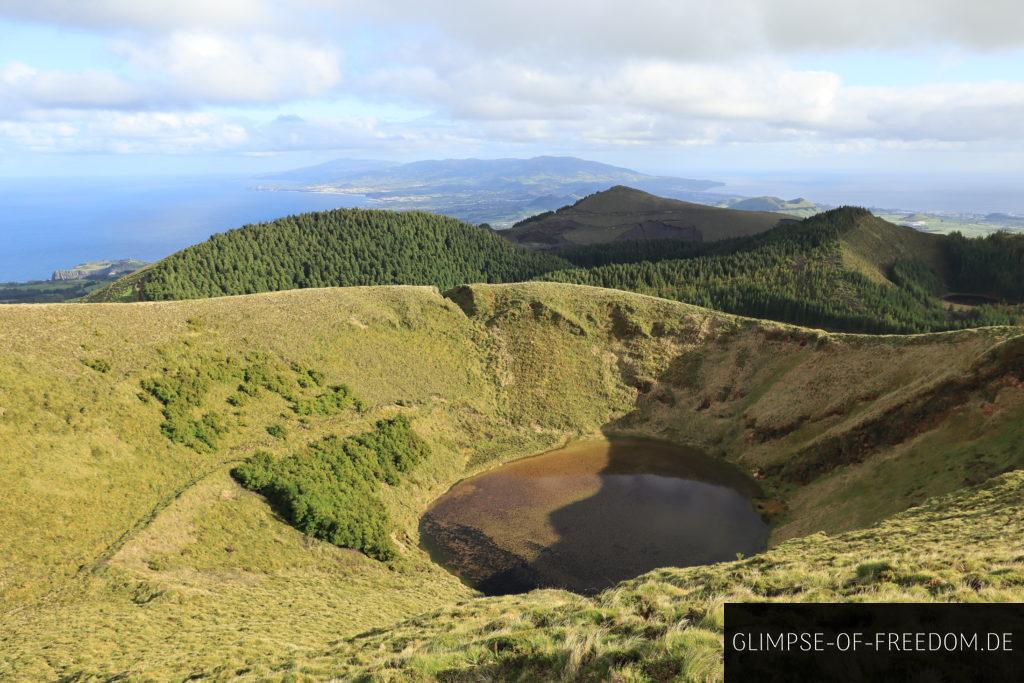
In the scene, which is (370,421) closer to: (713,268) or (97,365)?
(97,365)

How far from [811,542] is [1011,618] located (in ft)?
61.7

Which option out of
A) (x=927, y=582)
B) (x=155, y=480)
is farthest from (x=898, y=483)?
(x=155, y=480)

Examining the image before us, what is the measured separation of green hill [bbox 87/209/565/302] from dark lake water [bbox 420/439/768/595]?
268 ft

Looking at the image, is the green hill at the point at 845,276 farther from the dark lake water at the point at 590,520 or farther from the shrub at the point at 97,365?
the shrub at the point at 97,365

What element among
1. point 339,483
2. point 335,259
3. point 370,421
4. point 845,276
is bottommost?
point 339,483

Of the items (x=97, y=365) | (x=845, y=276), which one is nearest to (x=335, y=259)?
(x=97, y=365)

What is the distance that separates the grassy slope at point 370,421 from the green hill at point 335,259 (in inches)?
2166

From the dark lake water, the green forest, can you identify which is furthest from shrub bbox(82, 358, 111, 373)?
the green forest

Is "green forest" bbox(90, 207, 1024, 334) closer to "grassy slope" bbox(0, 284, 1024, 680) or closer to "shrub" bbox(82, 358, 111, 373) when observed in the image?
"grassy slope" bbox(0, 284, 1024, 680)

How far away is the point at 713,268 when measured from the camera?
116 metres

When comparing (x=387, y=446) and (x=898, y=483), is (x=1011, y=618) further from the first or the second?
(x=387, y=446)

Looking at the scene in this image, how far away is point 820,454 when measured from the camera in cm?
4650

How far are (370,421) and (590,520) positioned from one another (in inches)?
912

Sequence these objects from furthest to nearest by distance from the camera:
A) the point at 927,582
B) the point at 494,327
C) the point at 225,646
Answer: the point at 494,327, the point at 225,646, the point at 927,582
